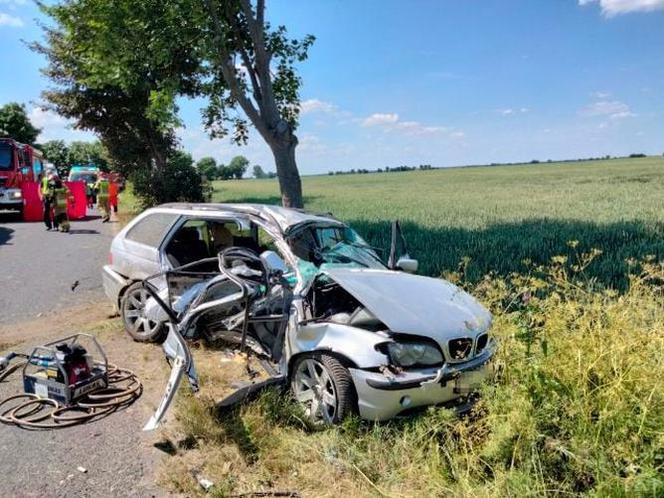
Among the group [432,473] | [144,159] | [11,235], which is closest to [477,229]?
[432,473]

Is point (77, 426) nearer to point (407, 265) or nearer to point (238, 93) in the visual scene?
point (407, 265)

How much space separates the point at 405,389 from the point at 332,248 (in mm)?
2101

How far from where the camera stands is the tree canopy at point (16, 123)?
205ft

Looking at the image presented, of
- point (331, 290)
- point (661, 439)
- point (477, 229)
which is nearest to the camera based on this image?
point (661, 439)

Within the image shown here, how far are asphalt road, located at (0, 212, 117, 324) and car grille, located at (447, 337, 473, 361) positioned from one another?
638 centimetres

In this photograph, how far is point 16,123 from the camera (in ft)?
210

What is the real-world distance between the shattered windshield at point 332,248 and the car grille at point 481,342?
4.89 ft

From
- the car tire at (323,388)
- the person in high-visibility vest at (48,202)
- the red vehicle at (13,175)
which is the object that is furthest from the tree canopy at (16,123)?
the car tire at (323,388)

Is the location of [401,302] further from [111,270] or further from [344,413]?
[111,270]

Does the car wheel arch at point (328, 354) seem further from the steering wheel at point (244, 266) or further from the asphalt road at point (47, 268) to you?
the asphalt road at point (47, 268)

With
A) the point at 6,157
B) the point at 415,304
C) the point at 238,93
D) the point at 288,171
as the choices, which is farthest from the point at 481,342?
the point at 6,157

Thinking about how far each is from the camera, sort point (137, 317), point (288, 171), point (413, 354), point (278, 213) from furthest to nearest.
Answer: point (288, 171)
point (137, 317)
point (278, 213)
point (413, 354)

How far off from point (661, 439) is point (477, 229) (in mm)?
13337

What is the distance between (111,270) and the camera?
6.85 meters
